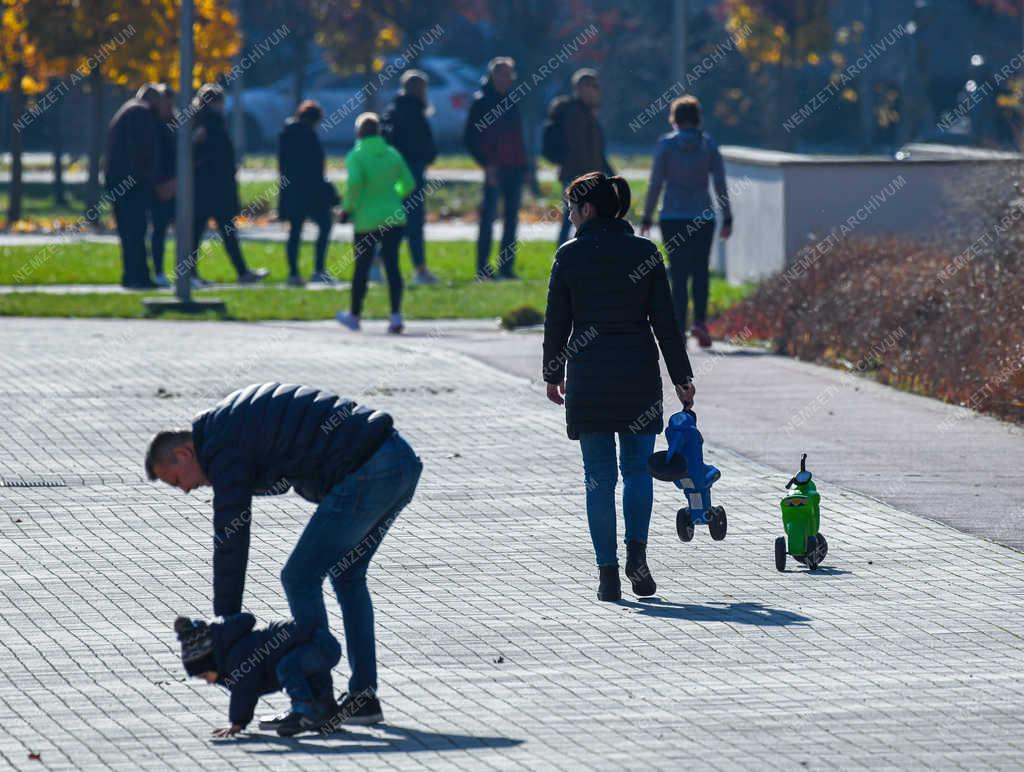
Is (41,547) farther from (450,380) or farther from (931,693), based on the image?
(450,380)

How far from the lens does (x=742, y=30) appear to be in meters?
39.9

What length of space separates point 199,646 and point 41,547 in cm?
315

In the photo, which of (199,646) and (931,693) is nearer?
(199,646)

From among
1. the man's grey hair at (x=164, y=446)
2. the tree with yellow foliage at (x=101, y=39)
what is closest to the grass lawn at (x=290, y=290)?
the tree with yellow foliage at (x=101, y=39)

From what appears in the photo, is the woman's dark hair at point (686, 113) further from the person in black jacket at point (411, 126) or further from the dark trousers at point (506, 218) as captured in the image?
the dark trousers at point (506, 218)

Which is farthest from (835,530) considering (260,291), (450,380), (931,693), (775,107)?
(775,107)

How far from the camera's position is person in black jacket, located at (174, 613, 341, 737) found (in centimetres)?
631

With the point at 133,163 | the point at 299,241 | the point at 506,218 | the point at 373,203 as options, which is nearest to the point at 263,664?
the point at 373,203

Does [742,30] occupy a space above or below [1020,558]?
above

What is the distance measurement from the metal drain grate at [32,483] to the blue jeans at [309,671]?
183 inches

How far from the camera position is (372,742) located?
6367mm

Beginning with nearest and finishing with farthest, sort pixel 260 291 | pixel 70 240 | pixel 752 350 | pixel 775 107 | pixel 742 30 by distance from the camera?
pixel 752 350 < pixel 260 291 < pixel 70 240 < pixel 742 30 < pixel 775 107

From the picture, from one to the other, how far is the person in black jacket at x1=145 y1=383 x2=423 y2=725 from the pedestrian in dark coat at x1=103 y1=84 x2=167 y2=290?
1412cm

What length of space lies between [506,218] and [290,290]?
92.2 inches
